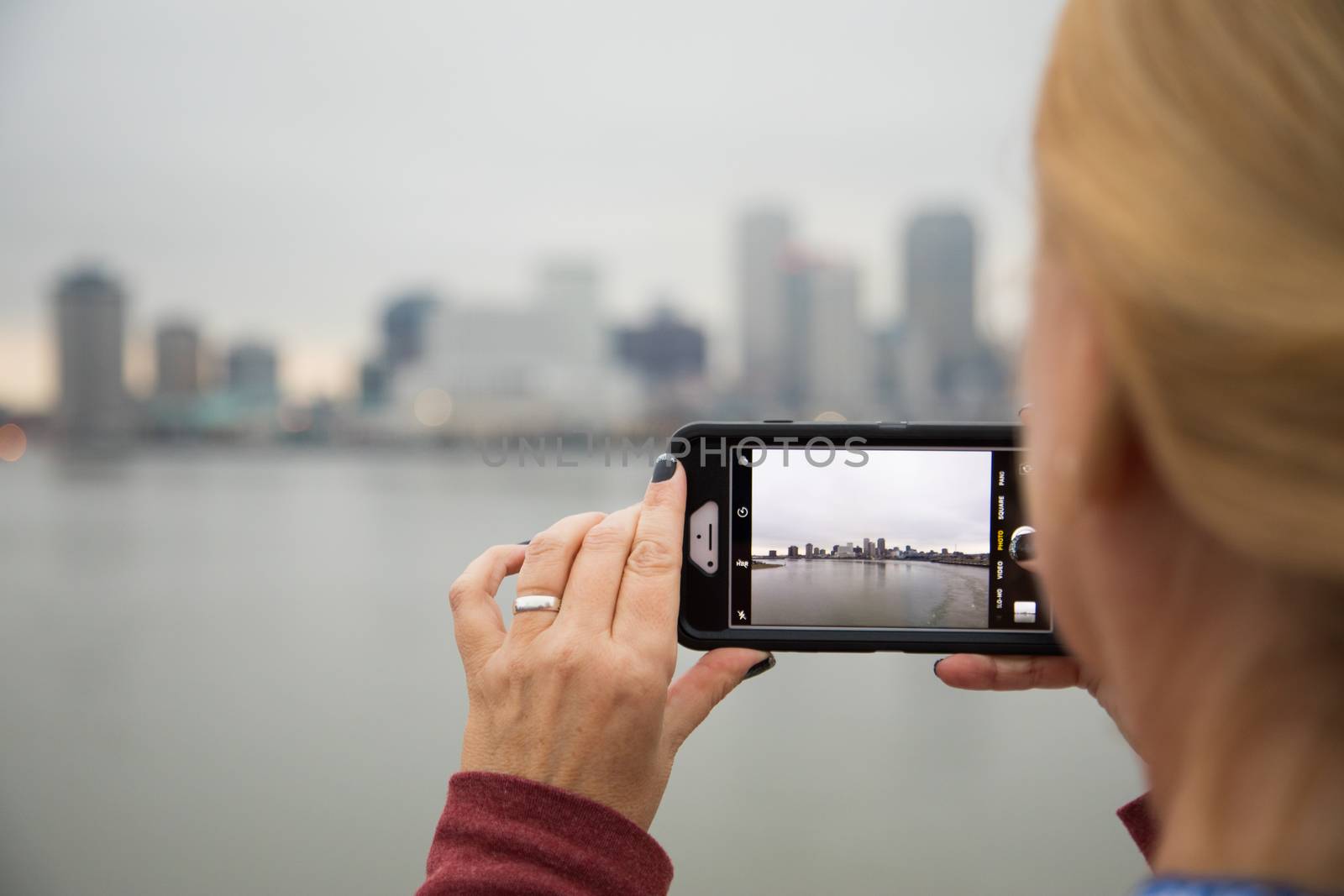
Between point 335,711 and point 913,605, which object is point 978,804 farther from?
point 335,711

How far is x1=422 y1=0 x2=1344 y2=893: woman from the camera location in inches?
11.9

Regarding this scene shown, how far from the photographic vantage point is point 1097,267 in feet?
1.08

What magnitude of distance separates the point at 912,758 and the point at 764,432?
2.90m

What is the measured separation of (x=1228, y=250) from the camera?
0.31 m

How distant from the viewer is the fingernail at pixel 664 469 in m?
0.85

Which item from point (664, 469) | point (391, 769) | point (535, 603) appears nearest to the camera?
point (535, 603)

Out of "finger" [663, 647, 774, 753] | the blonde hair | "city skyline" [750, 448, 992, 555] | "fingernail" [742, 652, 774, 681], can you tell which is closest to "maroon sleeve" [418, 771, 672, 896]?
"finger" [663, 647, 774, 753]

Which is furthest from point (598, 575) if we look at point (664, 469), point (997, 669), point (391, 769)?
Answer: point (391, 769)

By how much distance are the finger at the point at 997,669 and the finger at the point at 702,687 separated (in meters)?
0.19

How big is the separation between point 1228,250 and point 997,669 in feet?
2.25

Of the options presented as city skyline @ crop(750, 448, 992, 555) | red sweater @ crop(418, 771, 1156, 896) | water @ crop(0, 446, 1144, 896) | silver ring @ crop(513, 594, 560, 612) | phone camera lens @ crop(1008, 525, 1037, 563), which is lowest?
water @ crop(0, 446, 1144, 896)

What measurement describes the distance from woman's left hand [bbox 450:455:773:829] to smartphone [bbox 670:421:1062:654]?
115 mm

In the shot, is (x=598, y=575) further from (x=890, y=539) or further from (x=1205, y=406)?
(x=1205, y=406)

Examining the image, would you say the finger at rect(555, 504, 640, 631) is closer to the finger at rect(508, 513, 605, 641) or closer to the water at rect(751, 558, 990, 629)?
the finger at rect(508, 513, 605, 641)
